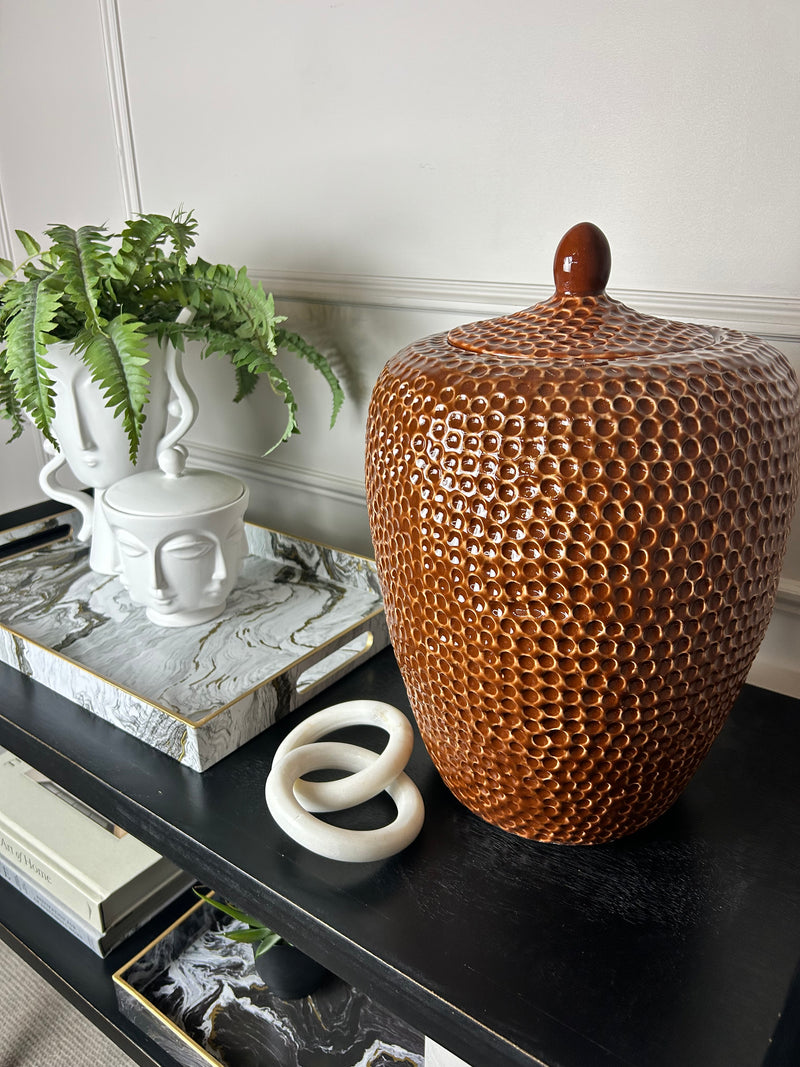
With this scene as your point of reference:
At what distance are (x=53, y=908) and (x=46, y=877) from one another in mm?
51

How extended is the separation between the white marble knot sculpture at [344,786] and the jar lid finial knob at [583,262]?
14.0 inches

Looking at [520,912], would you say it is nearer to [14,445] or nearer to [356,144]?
[356,144]

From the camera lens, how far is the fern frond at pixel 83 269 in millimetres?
741

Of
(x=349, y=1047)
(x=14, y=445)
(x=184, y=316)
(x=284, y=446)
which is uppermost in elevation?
(x=184, y=316)

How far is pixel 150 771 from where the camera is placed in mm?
682

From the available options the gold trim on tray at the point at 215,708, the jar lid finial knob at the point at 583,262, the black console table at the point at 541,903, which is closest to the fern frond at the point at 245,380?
the gold trim on tray at the point at 215,708

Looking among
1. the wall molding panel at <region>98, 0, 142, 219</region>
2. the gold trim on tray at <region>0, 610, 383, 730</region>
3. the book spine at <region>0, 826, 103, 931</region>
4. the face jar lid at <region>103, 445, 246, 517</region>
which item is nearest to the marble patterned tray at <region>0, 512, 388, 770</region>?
the gold trim on tray at <region>0, 610, 383, 730</region>

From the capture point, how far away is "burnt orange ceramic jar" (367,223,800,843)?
1.35 feet

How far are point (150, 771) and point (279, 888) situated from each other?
0.60ft

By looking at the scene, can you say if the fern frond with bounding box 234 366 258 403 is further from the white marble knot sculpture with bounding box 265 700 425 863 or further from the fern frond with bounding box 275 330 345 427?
the white marble knot sculpture with bounding box 265 700 425 863

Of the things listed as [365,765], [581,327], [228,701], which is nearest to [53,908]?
[228,701]

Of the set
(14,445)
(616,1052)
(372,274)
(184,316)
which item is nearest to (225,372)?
(184,316)

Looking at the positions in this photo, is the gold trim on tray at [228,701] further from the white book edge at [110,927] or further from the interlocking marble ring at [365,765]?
the white book edge at [110,927]

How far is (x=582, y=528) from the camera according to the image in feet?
1.36
